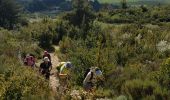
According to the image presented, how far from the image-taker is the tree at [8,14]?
2878 inches

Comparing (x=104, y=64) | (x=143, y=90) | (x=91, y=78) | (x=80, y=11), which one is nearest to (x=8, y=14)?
(x=80, y=11)

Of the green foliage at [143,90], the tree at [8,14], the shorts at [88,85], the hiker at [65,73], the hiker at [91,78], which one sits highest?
the green foliage at [143,90]

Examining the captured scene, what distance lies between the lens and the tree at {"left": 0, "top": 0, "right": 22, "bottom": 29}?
7311 cm

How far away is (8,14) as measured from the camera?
249ft

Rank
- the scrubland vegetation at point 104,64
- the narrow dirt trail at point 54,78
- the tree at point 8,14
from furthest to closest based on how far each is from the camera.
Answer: the tree at point 8,14
the narrow dirt trail at point 54,78
the scrubland vegetation at point 104,64

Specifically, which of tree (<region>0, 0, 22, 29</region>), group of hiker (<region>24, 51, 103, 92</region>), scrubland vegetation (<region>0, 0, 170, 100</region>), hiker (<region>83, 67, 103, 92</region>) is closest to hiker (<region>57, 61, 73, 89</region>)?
group of hiker (<region>24, 51, 103, 92</region>)

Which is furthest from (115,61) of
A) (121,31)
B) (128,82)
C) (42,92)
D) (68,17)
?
(68,17)

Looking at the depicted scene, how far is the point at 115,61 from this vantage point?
2064 cm

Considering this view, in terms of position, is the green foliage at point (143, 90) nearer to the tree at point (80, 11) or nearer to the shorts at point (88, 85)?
the shorts at point (88, 85)

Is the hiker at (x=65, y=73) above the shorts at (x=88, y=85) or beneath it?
beneath

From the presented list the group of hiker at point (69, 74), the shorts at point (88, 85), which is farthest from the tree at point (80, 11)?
the shorts at point (88, 85)

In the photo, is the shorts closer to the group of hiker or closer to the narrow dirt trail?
the group of hiker

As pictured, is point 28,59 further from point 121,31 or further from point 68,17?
point 68,17

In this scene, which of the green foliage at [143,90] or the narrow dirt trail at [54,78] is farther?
the narrow dirt trail at [54,78]
